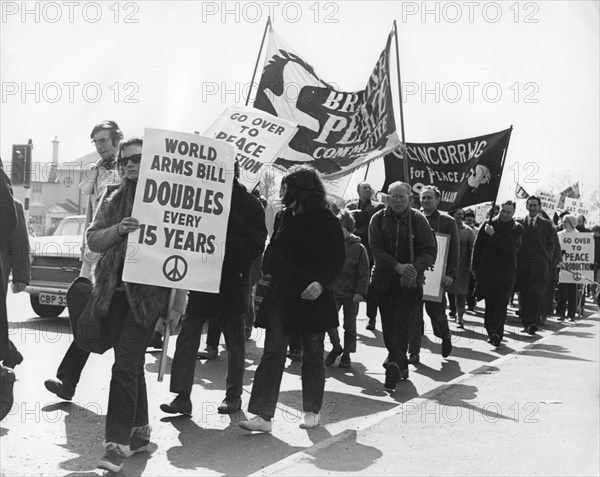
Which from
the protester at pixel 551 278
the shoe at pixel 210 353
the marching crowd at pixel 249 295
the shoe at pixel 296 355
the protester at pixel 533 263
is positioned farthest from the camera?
the protester at pixel 551 278

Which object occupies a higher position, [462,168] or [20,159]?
[462,168]

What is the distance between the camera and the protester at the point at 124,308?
5.66 metres

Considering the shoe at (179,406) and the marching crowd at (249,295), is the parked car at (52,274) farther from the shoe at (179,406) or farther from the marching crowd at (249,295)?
the shoe at (179,406)

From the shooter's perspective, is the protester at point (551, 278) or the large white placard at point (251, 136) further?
the protester at point (551, 278)

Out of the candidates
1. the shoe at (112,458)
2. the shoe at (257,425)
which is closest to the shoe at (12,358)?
the shoe at (112,458)

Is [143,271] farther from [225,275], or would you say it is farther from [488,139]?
[488,139]

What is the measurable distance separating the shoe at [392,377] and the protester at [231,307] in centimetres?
204

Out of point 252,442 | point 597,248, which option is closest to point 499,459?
point 252,442

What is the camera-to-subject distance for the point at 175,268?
6027mm

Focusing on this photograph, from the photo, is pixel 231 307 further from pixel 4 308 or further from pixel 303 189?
pixel 4 308

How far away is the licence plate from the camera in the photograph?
41.0 feet

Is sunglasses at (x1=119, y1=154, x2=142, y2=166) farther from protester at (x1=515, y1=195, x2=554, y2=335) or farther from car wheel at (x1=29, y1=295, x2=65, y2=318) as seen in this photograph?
protester at (x1=515, y1=195, x2=554, y2=335)

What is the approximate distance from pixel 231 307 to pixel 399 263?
2.43m

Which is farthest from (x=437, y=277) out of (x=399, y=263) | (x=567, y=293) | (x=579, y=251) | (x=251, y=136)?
(x=579, y=251)
